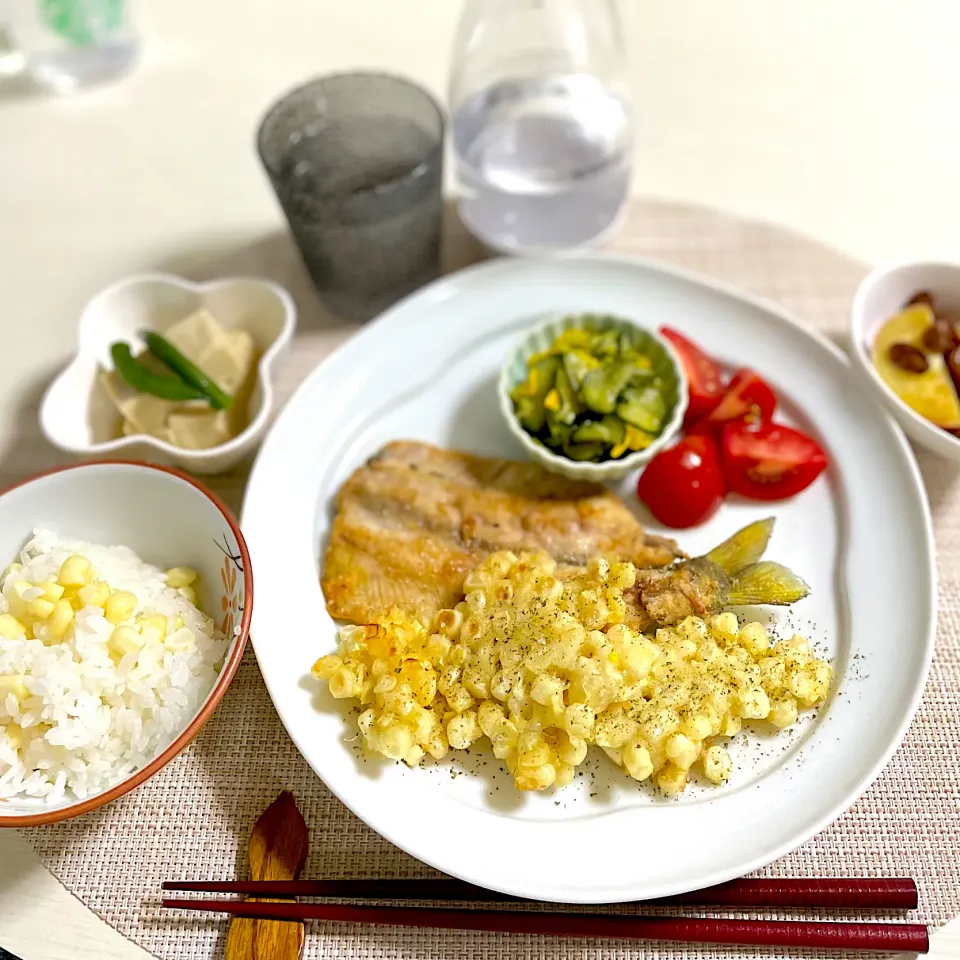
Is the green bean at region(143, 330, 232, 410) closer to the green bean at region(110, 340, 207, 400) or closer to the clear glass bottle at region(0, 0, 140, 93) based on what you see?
the green bean at region(110, 340, 207, 400)

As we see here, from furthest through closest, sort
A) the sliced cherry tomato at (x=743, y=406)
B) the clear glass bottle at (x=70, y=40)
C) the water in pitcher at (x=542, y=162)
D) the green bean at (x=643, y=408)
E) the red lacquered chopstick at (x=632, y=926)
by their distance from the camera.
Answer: the clear glass bottle at (x=70, y=40) < the water in pitcher at (x=542, y=162) < the sliced cherry tomato at (x=743, y=406) < the green bean at (x=643, y=408) < the red lacquered chopstick at (x=632, y=926)

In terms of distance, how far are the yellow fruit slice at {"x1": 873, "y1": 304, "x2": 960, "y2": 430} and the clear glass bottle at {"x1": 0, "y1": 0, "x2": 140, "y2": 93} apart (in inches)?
107

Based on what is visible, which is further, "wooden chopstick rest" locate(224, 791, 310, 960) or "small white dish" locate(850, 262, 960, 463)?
"small white dish" locate(850, 262, 960, 463)

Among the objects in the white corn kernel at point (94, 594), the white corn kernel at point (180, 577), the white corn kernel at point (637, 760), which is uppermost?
the white corn kernel at point (94, 594)

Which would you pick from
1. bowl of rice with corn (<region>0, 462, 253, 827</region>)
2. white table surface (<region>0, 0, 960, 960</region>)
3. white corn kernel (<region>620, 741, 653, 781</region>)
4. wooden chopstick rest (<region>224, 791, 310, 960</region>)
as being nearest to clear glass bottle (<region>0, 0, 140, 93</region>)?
white table surface (<region>0, 0, 960, 960</region>)

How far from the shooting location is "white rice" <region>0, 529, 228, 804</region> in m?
1.59

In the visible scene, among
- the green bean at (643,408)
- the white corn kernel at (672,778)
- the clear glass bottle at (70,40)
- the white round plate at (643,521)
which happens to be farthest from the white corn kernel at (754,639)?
the clear glass bottle at (70,40)

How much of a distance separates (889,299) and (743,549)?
0.80m

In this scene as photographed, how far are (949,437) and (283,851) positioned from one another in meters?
1.65

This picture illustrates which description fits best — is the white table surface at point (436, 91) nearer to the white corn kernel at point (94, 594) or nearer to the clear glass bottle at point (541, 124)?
the clear glass bottle at point (541, 124)

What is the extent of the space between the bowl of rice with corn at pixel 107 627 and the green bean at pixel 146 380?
0.32 metres

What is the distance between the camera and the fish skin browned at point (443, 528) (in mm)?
1921

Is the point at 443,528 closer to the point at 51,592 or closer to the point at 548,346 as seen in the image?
the point at 548,346

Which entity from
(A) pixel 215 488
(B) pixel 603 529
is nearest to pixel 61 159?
(A) pixel 215 488
